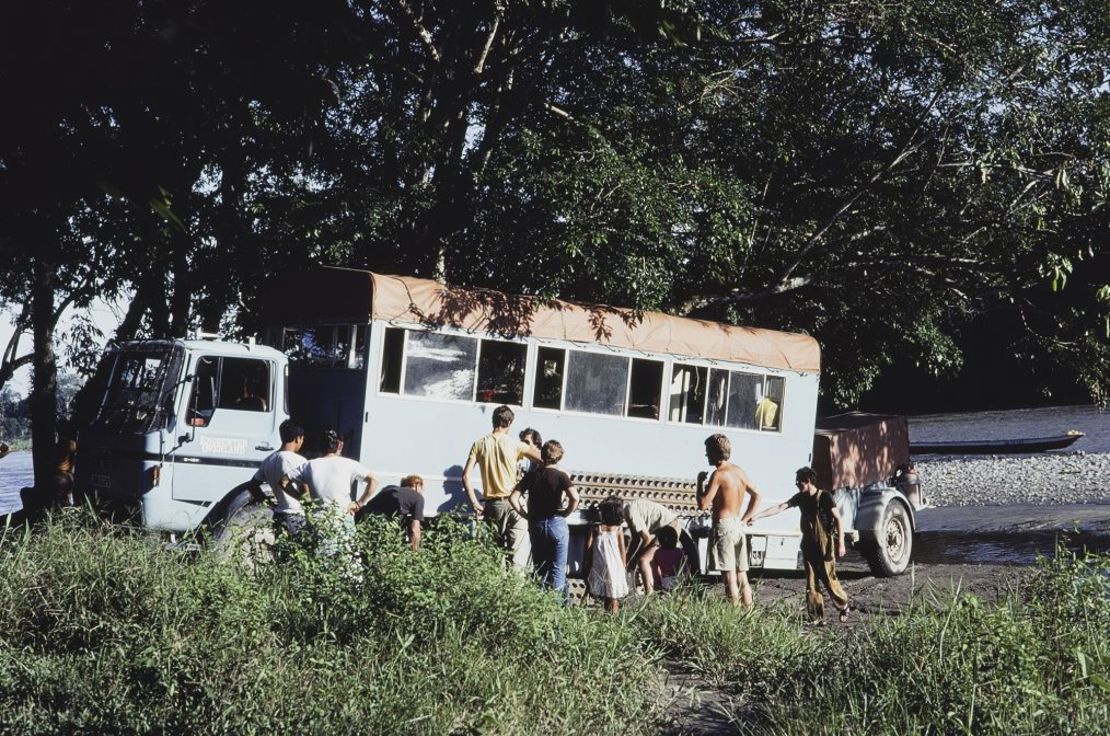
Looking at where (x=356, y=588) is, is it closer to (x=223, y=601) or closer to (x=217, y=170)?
(x=223, y=601)

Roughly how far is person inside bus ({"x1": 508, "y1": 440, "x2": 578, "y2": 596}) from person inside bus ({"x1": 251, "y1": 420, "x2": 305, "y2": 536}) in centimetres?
192

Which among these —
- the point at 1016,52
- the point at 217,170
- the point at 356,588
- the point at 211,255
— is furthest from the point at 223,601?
the point at 1016,52

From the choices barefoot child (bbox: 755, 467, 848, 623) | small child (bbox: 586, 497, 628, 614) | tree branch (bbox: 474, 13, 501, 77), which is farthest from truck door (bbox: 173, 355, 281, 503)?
tree branch (bbox: 474, 13, 501, 77)

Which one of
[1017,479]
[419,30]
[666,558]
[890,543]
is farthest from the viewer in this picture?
[1017,479]

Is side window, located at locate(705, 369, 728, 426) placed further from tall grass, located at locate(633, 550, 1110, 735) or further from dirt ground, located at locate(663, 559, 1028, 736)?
tall grass, located at locate(633, 550, 1110, 735)

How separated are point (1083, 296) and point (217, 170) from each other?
1367 centimetres

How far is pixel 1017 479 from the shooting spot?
36.0m

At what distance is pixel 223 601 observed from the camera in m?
7.54

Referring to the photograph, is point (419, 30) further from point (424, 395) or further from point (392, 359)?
point (424, 395)

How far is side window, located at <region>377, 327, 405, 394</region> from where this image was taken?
1201cm

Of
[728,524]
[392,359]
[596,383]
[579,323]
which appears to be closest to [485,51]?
[579,323]

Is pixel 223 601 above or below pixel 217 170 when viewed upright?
below

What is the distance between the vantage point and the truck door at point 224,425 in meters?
11.5

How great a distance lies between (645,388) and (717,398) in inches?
44.7
